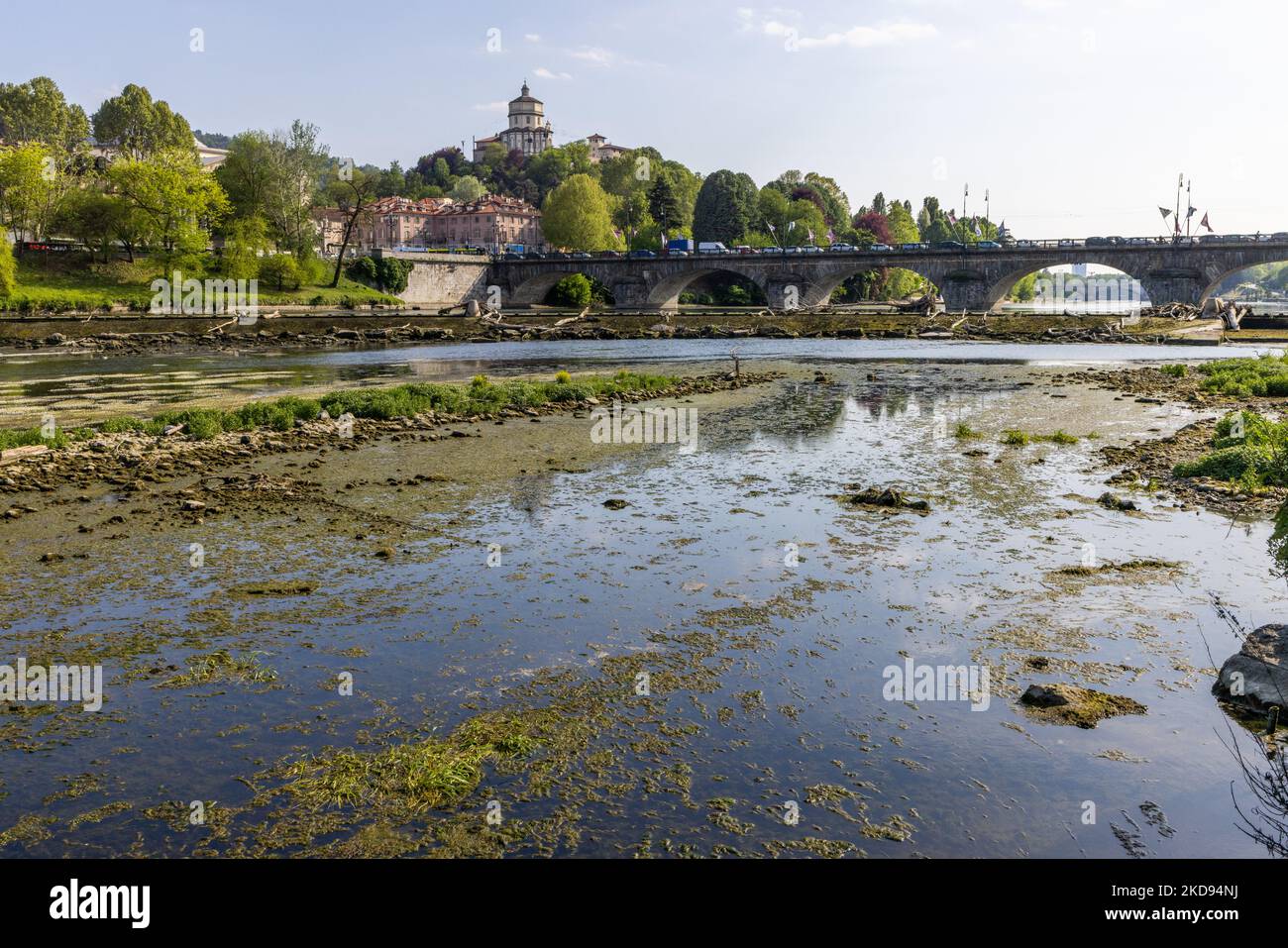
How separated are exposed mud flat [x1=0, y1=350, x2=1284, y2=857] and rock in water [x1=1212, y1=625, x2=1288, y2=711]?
0.31m

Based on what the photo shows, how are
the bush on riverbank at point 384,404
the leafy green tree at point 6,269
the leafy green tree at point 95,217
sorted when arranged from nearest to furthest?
the bush on riverbank at point 384,404 < the leafy green tree at point 6,269 < the leafy green tree at point 95,217

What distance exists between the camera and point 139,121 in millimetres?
160250

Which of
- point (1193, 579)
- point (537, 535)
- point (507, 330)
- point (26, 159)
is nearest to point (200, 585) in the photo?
point (537, 535)

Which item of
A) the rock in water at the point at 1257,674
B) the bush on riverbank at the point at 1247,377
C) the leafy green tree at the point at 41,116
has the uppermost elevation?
the leafy green tree at the point at 41,116

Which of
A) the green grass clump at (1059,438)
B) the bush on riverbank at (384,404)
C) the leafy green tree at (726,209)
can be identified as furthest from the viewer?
the leafy green tree at (726,209)

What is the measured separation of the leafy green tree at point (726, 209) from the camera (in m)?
166

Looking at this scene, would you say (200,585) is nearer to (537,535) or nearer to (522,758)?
(537,535)

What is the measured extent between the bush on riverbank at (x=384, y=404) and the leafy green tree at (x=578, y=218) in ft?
343

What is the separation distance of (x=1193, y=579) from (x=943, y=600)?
14.2ft

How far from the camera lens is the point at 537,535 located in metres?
19.7

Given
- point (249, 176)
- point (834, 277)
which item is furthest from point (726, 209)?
point (249, 176)

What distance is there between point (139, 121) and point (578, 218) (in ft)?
Result: 242

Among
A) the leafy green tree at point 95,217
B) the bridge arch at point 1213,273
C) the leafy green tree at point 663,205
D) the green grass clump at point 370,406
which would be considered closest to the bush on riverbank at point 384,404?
the green grass clump at point 370,406

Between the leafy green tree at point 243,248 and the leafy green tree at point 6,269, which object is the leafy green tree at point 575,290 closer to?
the leafy green tree at point 243,248
